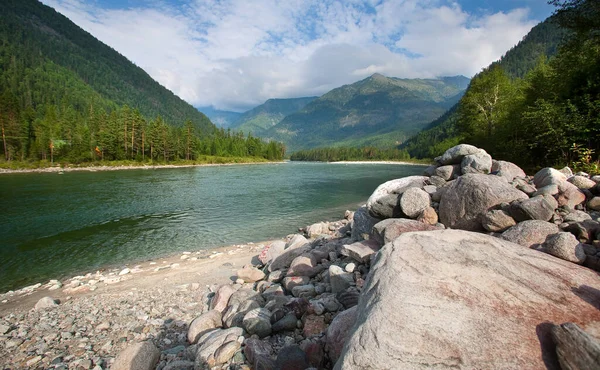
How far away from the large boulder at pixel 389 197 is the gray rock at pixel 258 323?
18.5 feet

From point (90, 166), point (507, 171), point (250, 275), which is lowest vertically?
point (250, 275)

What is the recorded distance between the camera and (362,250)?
8164 mm

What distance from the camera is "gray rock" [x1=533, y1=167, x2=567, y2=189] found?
327 inches

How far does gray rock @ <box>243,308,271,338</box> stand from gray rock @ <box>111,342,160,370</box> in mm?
2218

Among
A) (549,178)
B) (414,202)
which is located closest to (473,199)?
(414,202)

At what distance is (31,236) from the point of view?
20.0 meters

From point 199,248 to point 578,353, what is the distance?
18489mm

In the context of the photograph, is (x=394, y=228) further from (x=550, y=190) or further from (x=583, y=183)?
(x=583, y=183)

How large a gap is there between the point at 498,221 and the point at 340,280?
4.58m

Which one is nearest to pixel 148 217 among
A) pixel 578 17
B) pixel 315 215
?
pixel 315 215

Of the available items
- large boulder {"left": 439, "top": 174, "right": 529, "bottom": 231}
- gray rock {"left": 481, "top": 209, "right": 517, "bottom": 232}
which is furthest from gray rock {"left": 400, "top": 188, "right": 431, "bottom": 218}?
gray rock {"left": 481, "top": 209, "right": 517, "bottom": 232}

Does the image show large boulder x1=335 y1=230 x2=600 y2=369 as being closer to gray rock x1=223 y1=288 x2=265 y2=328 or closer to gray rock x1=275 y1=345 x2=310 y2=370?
gray rock x1=275 y1=345 x2=310 y2=370

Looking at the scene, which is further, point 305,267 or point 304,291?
point 305,267

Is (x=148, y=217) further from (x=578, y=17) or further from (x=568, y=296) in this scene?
(x=578, y=17)
